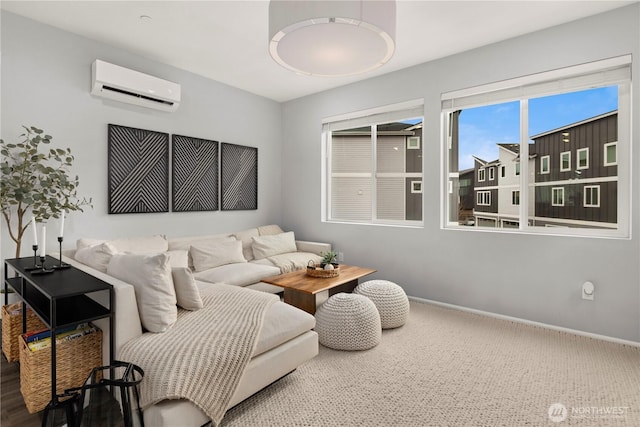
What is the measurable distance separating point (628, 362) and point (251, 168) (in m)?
4.38

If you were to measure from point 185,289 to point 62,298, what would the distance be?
65 centimetres

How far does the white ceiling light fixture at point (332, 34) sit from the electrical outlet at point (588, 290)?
258 centimetres

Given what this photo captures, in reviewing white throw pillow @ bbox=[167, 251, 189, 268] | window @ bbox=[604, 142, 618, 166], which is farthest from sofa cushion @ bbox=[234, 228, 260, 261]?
window @ bbox=[604, 142, 618, 166]

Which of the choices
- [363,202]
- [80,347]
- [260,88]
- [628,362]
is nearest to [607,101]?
[628,362]

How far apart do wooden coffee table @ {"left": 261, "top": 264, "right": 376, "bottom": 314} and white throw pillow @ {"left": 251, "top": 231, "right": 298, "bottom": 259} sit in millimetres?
873

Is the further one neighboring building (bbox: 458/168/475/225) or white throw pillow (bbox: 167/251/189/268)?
neighboring building (bbox: 458/168/475/225)

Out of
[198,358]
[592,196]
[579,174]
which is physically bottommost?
[198,358]

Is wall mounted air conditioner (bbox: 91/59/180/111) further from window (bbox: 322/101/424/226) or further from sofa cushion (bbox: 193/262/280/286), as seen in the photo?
window (bbox: 322/101/424/226)

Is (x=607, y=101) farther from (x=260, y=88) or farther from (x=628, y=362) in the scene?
(x=260, y=88)

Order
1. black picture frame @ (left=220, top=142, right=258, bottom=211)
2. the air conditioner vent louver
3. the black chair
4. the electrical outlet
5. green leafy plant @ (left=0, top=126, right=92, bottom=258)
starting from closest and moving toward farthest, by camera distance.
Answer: the black chair, green leafy plant @ (left=0, top=126, right=92, bottom=258), the electrical outlet, the air conditioner vent louver, black picture frame @ (left=220, top=142, right=258, bottom=211)

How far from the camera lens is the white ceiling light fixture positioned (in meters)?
1.76

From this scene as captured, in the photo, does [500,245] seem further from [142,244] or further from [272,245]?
[142,244]

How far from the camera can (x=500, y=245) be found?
339 centimetres

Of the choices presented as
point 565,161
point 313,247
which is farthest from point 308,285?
point 565,161
